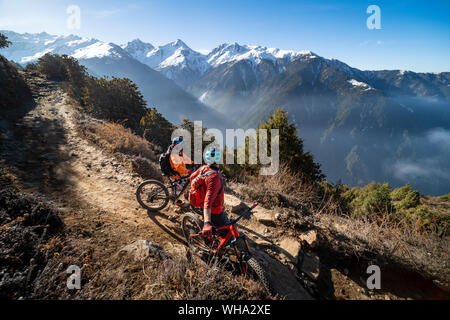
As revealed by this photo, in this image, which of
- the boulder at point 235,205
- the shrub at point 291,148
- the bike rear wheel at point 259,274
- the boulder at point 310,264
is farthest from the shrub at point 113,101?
the boulder at point 310,264

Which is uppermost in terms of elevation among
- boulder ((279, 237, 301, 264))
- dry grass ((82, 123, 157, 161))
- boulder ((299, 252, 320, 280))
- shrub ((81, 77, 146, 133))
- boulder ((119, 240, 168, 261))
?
shrub ((81, 77, 146, 133))

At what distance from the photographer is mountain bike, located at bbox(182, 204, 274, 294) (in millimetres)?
3076

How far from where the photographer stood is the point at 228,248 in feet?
12.5

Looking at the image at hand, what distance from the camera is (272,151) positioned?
1806 centimetres

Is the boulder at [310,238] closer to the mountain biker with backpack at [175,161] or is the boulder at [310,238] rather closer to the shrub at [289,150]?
the mountain biker with backpack at [175,161]

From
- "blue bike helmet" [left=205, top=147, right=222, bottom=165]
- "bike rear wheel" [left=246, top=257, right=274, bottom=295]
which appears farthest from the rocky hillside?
"blue bike helmet" [left=205, top=147, right=222, bottom=165]

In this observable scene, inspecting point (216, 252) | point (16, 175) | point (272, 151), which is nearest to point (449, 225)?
point (272, 151)

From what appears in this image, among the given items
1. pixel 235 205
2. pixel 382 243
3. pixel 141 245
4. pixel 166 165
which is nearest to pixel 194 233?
pixel 141 245

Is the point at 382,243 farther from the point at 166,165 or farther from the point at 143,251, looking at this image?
the point at 166,165

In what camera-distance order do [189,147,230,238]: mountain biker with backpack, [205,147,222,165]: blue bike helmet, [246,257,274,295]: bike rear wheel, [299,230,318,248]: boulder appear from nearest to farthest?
1. [246,257,274,295]: bike rear wheel
2. [189,147,230,238]: mountain biker with backpack
3. [205,147,222,165]: blue bike helmet
4. [299,230,318,248]: boulder

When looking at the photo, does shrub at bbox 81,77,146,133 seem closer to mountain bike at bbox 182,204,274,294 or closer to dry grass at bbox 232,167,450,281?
mountain bike at bbox 182,204,274,294

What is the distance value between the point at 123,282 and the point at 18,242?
1733mm

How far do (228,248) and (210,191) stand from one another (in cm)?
132

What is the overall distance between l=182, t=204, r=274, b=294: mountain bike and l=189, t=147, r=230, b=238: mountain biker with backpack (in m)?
0.30
